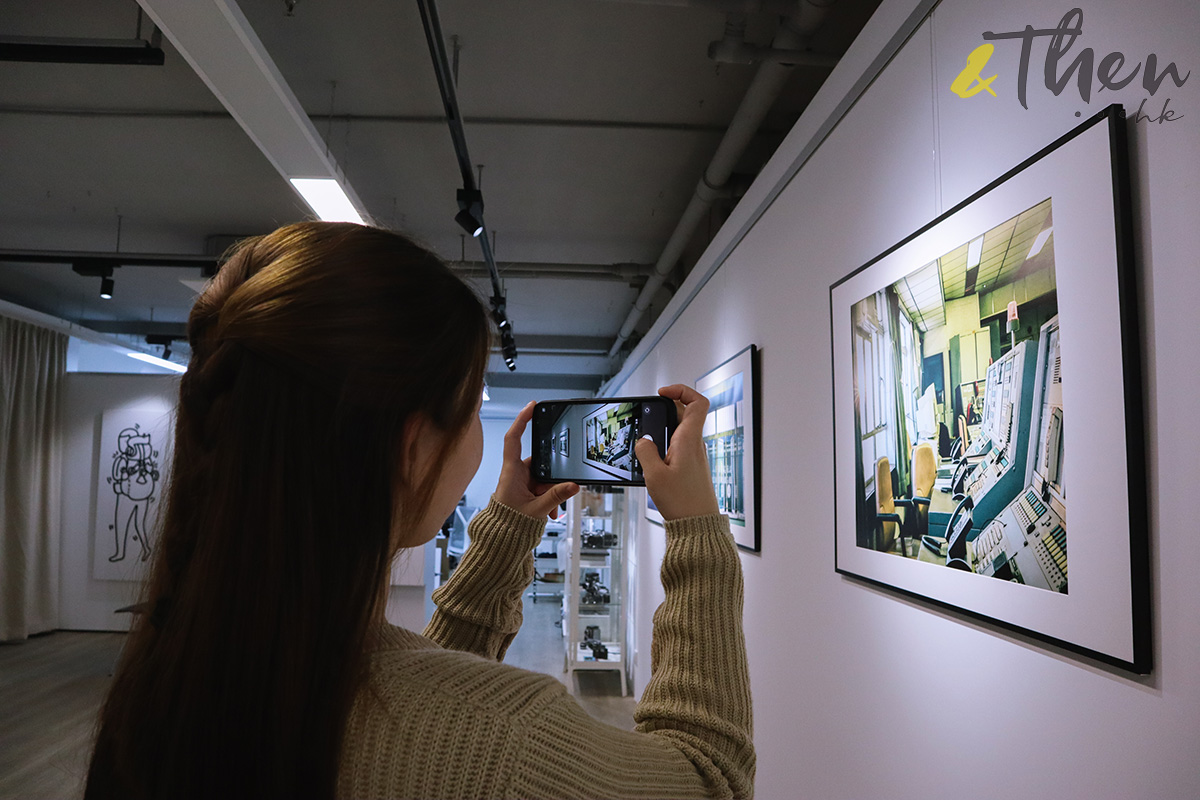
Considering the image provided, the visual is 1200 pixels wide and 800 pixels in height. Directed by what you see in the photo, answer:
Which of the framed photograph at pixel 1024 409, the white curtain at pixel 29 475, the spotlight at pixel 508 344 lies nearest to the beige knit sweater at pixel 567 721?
the framed photograph at pixel 1024 409

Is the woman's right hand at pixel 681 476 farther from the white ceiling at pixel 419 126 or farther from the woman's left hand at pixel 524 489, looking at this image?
the white ceiling at pixel 419 126

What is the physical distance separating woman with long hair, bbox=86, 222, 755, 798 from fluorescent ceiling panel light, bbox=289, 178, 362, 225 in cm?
266

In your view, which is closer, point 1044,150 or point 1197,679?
point 1197,679

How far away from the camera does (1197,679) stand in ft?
2.87

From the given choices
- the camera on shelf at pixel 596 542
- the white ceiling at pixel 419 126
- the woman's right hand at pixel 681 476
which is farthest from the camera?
the camera on shelf at pixel 596 542

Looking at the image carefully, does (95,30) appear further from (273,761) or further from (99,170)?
(273,761)

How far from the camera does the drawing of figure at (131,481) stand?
760 centimetres

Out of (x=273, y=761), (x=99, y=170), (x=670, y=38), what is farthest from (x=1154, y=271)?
(x=99, y=170)

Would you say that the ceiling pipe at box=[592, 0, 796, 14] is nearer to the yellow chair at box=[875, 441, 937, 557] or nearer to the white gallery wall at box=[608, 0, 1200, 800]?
the white gallery wall at box=[608, 0, 1200, 800]

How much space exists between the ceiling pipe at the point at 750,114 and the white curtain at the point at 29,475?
257 inches

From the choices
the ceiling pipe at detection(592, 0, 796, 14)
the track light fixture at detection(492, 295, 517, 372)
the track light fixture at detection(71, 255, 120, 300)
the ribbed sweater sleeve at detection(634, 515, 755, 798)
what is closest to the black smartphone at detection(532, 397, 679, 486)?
the ribbed sweater sleeve at detection(634, 515, 755, 798)

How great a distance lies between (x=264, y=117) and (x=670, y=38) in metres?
1.61

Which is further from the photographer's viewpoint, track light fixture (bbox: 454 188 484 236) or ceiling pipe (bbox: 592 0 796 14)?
track light fixture (bbox: 454 188 484 236)

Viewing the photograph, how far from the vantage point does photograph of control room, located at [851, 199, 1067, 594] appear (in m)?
1.11
